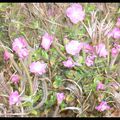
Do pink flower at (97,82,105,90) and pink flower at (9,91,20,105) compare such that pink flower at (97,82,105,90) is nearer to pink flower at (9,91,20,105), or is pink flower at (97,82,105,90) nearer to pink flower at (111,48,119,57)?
pink flower at (111,48,119,57)

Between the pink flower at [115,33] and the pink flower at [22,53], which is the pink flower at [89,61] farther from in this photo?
the pink flower at [22,53]

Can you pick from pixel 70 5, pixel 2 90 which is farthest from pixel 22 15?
pixel 2 90

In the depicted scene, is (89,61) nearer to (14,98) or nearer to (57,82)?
(57,82)

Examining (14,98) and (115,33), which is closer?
(14,98)

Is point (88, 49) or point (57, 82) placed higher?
point (88, 49)

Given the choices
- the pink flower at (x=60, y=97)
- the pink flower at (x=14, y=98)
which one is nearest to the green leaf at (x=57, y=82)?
the pink flower at (x=60, y=97)

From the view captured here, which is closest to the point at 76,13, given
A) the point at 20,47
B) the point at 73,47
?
the point at 73,47

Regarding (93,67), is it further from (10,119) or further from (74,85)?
(10,119)
